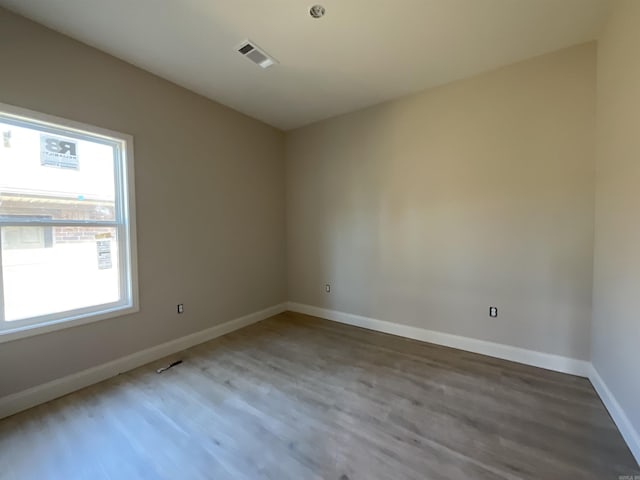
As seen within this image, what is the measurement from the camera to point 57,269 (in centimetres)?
227

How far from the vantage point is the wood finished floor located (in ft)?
4.90

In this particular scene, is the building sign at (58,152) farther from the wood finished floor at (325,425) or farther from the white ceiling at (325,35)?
the wood finished floor at (325,425)

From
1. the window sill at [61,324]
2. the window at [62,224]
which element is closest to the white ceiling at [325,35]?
the window at [62,224]

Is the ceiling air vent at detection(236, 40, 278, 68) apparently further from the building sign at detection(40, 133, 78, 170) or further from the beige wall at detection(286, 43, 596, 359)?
the building sign at detection(40, 133, 78, 170)

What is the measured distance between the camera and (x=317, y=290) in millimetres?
4156

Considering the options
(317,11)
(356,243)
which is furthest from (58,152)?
(356,243)

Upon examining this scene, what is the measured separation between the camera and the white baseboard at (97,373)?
6.54 ft

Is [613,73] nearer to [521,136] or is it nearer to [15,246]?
[521,136]

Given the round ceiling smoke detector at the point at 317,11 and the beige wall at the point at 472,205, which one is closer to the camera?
the round ceiling smoke detector at the point at 317,11

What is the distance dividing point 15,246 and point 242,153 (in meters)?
2.43

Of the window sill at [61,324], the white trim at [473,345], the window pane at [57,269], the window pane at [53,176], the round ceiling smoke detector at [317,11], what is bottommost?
the white trim at [473,345]

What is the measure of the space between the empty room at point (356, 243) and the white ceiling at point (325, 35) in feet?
0.07

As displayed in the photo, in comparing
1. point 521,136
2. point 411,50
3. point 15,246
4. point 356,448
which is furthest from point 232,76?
point 356,448

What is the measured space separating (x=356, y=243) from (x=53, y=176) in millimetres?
3160
